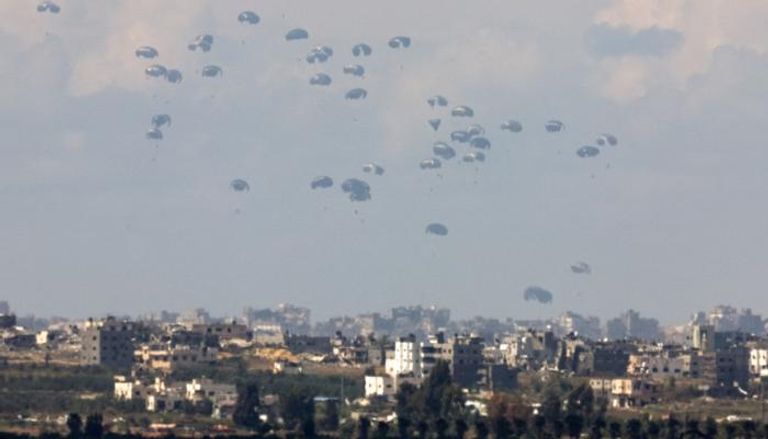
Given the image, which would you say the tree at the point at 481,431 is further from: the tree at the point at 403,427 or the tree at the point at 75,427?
the tree at the point at 75,427

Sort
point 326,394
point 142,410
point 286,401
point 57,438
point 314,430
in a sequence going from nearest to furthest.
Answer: point 57,438
point 314,430
point 286,401
point 142,410
point 326,394

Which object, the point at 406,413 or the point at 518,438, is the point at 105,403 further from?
the point at 518,438

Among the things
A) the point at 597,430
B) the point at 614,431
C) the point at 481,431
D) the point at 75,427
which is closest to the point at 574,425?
the point at 597,430

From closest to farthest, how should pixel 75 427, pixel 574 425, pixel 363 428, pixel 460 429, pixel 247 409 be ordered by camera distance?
pixel 574 425, pixel 460 429, pixel 75 427, pixel 363 428, pixel 247 409

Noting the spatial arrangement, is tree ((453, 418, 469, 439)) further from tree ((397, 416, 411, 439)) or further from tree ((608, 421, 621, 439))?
tree ((608, 421, 621, 439))

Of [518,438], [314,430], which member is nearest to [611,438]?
[518,438]

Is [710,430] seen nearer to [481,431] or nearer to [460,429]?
[481,431]

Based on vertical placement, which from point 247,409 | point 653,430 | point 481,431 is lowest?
point 481,431
